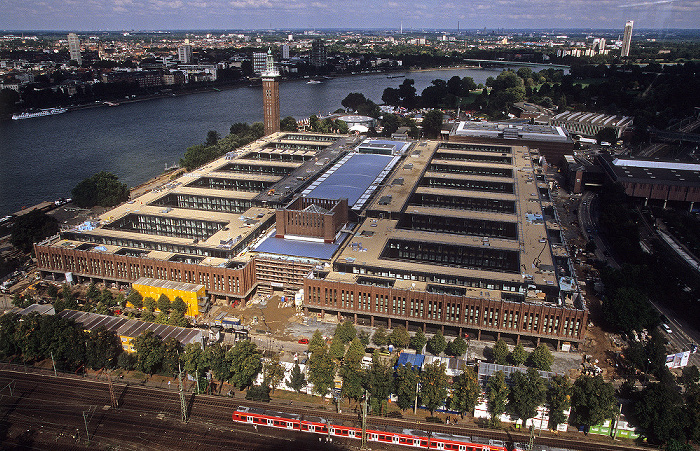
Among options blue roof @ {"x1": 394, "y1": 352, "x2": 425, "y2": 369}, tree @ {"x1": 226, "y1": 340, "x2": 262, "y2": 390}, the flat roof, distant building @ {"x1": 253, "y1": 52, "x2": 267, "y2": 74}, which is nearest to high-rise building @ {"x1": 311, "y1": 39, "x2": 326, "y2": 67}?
distant building @ {"x1": 253, "y1": 52, "x2": 267, "y2": 74}

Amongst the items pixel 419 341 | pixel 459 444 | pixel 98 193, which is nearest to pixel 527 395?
pixel 459 444

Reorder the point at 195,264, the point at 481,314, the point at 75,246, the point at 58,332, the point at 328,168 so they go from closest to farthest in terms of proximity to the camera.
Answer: the point at 58,332 → the point at 481,314 → the point at 195,264 → the point at 75,246 → the point at 328,168

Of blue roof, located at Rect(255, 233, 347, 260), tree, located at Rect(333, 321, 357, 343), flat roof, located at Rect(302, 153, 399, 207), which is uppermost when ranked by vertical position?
flat roof, located at Rect(302, 153, 399, 207)

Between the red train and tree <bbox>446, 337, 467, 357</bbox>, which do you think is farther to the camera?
tree <bbox>446, 337, 467, 357</bbox>

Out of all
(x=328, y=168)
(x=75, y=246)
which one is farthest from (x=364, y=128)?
(x=75, y=246)

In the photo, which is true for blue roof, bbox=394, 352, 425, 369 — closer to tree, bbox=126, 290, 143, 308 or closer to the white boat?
tree, bbox=126, 290, 143, 308

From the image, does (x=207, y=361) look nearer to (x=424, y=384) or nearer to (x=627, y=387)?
(x=424, y=384)

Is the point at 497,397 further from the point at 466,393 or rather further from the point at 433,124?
the point at 433,124
